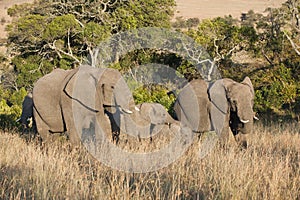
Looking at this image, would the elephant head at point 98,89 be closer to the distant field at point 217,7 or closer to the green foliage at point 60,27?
the green foliage at point 60,27

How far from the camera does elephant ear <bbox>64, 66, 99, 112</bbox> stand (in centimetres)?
759

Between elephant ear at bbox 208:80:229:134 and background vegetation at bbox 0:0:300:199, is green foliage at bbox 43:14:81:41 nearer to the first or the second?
background vegetation at bbox 0:0:300:199

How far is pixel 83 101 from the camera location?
300 inches

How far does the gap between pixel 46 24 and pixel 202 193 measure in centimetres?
1870

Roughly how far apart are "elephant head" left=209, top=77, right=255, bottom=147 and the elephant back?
9.41 ft

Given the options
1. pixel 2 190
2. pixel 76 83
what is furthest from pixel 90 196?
pixel 76 83

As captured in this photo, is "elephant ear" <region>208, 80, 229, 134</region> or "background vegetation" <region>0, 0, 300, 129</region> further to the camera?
"background vegetation" <region>0, 0, 300, 129</region>

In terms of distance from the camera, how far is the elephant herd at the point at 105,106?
25.1ft

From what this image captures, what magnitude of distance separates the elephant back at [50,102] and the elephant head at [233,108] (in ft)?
9.41

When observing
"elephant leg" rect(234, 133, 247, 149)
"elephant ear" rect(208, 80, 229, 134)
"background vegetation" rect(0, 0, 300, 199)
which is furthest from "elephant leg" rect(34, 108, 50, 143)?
"elephant leg" rect(234, 133, 247, 149)

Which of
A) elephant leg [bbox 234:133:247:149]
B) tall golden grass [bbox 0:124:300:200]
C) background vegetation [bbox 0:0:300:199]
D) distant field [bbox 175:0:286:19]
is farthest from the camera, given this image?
distant field [bbox 175:0:286:19]

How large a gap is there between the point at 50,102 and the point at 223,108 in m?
3.18

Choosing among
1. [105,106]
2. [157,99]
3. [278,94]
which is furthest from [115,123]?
[278,94]

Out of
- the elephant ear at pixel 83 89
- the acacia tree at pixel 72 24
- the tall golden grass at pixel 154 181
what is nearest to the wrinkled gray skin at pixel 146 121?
the elephant ear at pixel 83 89
